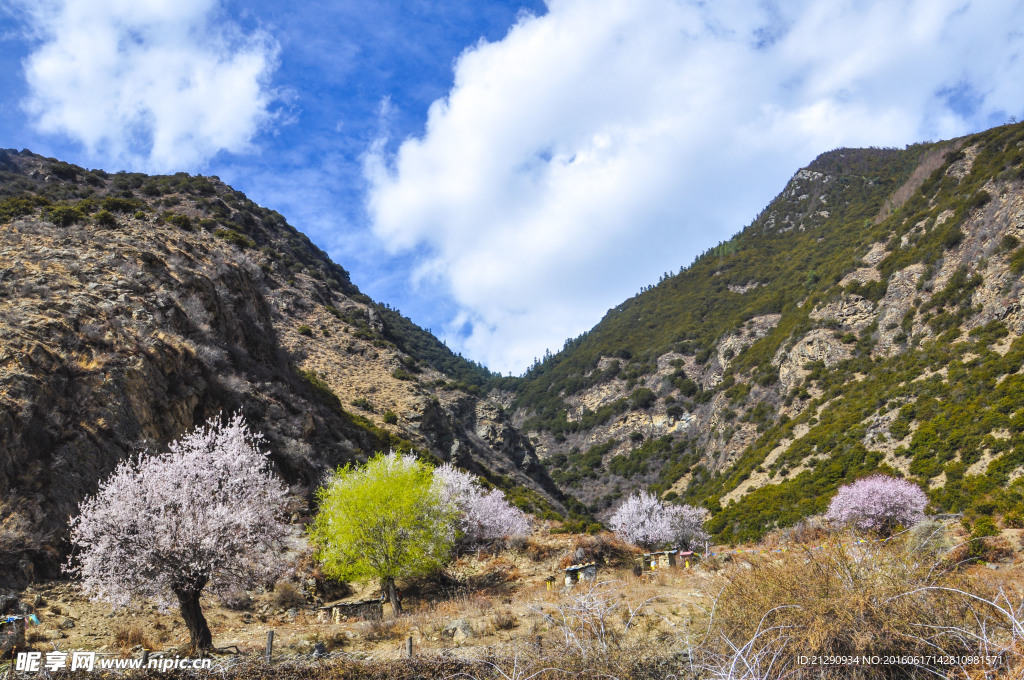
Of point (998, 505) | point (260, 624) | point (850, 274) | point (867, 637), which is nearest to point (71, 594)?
point (260, 624)

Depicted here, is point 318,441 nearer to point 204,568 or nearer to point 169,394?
point 169,394

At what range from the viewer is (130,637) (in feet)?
39.2

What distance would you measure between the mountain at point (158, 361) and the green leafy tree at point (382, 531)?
722 centimetres

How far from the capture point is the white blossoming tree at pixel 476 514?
24.6 meters

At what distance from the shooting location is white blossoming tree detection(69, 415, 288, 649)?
1060cm

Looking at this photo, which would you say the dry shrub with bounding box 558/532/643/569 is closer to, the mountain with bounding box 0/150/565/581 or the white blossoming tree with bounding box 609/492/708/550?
the white blossoming tree with bounding box 609/492/708/550

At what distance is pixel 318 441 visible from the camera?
30438 mm

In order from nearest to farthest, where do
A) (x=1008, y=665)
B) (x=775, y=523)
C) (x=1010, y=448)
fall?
(x=1008, y=665) → (x=1010, y=448) → (x=775, y=523)

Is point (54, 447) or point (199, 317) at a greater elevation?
point (199, 317)

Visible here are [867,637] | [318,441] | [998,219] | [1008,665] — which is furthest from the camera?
[998,219]

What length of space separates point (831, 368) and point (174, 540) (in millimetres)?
57327

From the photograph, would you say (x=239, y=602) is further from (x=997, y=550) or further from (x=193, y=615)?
(x=997, y=550)

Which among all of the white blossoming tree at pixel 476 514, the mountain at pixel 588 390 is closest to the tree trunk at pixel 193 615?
the mountain at pixel 588 390

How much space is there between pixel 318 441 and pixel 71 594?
57.2ft
